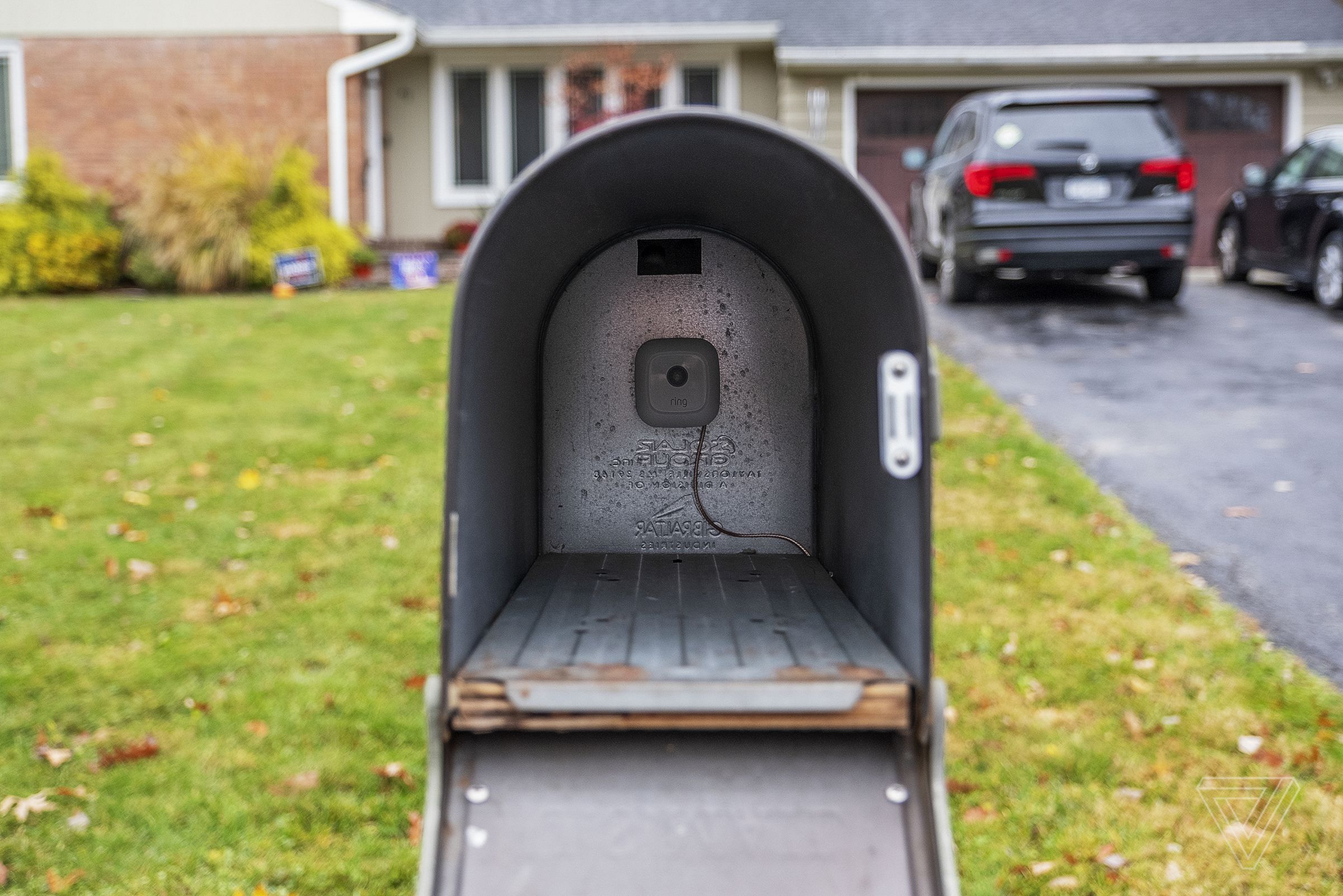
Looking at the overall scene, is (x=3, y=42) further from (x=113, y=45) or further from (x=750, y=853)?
(x=750, y=853)

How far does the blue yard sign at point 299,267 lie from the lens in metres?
13.1

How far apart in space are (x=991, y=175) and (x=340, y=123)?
10.2 meters

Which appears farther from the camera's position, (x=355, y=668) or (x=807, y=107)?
(x=807, y=107)

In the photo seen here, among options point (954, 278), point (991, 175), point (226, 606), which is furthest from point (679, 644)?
point (954, 278)

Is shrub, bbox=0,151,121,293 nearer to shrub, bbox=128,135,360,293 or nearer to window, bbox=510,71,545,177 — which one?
shrub, bbox=128,135,360,293

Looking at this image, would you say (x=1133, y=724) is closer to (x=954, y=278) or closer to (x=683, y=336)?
(x=683, y=336)

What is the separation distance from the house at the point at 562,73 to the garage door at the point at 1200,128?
3 cm

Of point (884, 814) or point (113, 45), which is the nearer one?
point (884, 814)

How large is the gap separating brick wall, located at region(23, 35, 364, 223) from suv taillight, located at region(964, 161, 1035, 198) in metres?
9.86

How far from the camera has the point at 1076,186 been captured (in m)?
9.96

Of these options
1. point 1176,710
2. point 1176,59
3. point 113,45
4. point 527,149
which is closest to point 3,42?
point 113,45

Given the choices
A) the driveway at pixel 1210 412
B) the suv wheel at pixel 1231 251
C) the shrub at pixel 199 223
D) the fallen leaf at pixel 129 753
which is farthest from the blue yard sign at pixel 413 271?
the fallen leaf at pixel 129 753

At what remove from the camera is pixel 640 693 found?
2.03 metres

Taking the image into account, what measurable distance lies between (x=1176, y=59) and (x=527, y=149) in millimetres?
9191
